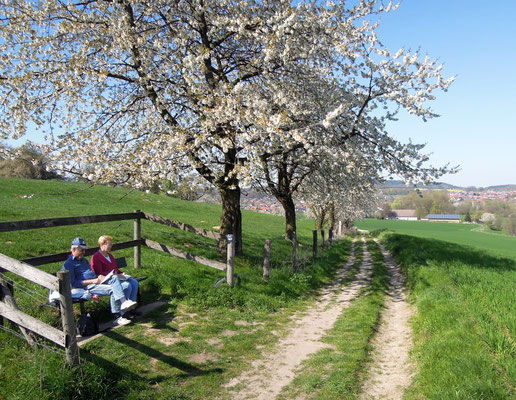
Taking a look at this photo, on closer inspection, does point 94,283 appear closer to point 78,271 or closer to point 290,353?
point 78,271

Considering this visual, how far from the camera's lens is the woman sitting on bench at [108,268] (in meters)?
6.97

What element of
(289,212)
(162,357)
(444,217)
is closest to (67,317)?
(162,357)

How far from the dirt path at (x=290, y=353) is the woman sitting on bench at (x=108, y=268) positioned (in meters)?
2.71

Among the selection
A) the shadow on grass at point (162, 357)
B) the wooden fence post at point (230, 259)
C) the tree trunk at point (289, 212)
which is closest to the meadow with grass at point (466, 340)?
the shadow on grass at point (162, 357)

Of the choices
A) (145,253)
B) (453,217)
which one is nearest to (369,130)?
(145,253)

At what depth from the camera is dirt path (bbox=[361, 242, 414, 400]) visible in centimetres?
559

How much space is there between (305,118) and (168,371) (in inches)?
352

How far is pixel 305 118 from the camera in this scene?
39.9 feet

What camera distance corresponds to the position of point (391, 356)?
6.91m

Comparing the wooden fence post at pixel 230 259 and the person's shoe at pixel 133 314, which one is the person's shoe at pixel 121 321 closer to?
the person's shoe at pixel 133 314

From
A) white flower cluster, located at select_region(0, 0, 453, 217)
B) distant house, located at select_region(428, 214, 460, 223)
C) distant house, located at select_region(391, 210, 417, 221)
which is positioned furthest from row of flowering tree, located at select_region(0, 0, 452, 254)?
distant house, located at select_region(391, 210, 417, 221)

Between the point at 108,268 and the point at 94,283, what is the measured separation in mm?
582

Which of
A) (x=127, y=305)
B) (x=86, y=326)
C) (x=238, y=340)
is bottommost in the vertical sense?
(x=238, y=340)

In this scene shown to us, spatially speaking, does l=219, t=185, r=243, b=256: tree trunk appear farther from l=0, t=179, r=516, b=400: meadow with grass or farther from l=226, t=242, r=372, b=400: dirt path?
l=226, t=242, r=372, b=400: dirt path
